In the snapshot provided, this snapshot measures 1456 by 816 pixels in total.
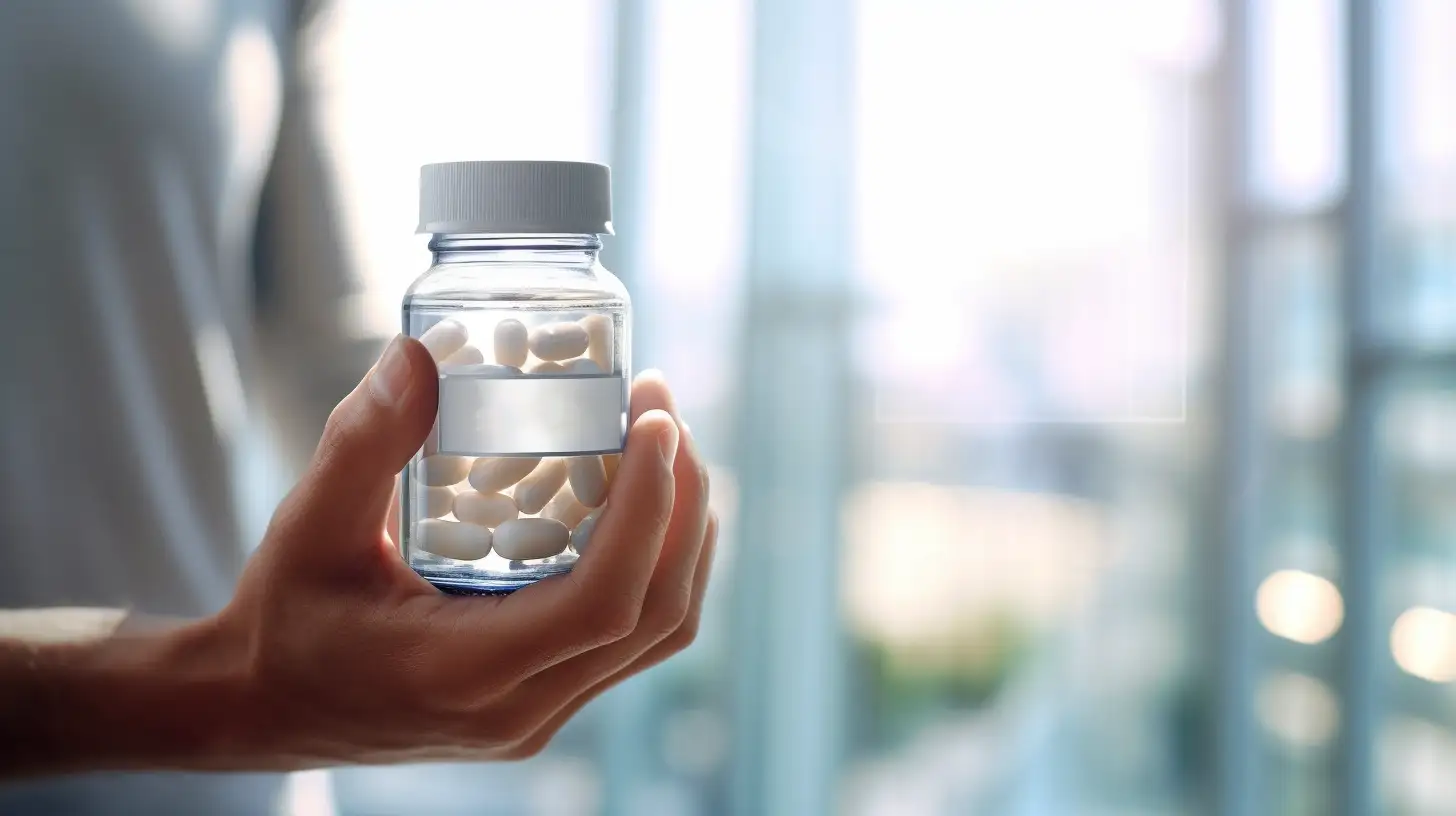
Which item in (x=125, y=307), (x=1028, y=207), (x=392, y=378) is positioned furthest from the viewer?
(x=1028, y=207)

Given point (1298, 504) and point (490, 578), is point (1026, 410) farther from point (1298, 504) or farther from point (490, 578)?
point (490, 578)

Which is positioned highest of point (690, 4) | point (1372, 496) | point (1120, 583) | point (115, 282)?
point (690, 4)

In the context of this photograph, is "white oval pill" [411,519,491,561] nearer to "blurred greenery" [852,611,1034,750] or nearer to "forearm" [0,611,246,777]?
"forearm" [0,611,246,777]

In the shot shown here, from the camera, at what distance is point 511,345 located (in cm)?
49

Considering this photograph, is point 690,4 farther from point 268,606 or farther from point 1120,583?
point 268,606

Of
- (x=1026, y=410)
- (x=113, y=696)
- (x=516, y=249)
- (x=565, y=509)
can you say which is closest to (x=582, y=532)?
(x=565, y=509)

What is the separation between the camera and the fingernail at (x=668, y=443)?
1.54 feet

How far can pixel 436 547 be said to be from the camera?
0.50 metres

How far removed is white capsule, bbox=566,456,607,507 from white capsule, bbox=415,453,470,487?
0.05 m

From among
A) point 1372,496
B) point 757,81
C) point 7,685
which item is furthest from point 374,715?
point 1372,496

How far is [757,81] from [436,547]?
0.96 metres

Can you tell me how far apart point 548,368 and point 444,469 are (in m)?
0.07

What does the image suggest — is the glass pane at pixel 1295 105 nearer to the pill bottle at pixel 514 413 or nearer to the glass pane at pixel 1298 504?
the glass pane at pixel 1298 504

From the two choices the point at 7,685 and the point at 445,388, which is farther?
the point at 7,685
